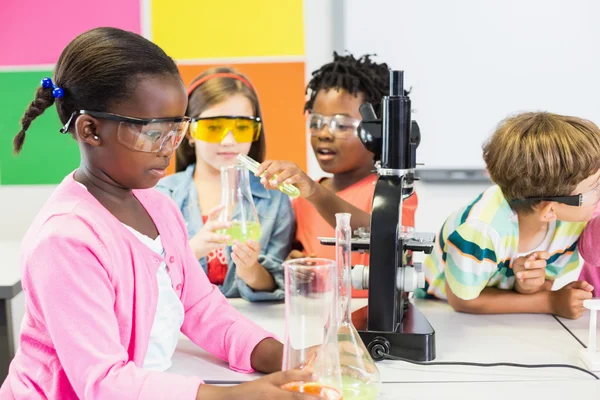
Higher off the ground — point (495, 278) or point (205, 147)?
point (205, 147)

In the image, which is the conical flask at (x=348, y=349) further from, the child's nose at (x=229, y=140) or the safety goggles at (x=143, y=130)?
the child's nose at (x=229, y=140)

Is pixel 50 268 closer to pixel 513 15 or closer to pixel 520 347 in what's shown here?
pixel 520 347

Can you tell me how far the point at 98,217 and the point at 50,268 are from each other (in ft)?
0.39

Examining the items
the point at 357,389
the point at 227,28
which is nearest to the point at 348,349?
the point at 357,389

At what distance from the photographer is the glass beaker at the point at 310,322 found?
2.82ft

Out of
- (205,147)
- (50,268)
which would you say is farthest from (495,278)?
(50,268)

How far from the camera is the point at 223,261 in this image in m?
1.90

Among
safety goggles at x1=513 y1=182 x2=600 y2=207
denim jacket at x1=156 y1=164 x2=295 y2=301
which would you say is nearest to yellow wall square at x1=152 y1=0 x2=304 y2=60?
denim jacket at x1=156 y1=164 x2=295 y2=301

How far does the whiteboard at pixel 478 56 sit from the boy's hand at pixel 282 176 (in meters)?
1.41

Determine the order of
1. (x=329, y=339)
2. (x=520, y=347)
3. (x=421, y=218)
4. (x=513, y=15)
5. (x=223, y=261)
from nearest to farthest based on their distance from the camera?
(x=329, y=339) < (x=520, y=347) < (x=223, y=261) < (x=513, y=15) < (x=421, y=218)

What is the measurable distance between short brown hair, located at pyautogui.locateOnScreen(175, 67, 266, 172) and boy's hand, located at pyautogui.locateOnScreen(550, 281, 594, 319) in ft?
3.06

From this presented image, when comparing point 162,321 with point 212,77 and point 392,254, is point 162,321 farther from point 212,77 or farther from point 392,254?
point 212,77

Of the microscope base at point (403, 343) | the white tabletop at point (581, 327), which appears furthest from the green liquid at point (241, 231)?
the white tabletop at point (581, 327)

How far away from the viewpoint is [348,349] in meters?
1.04
